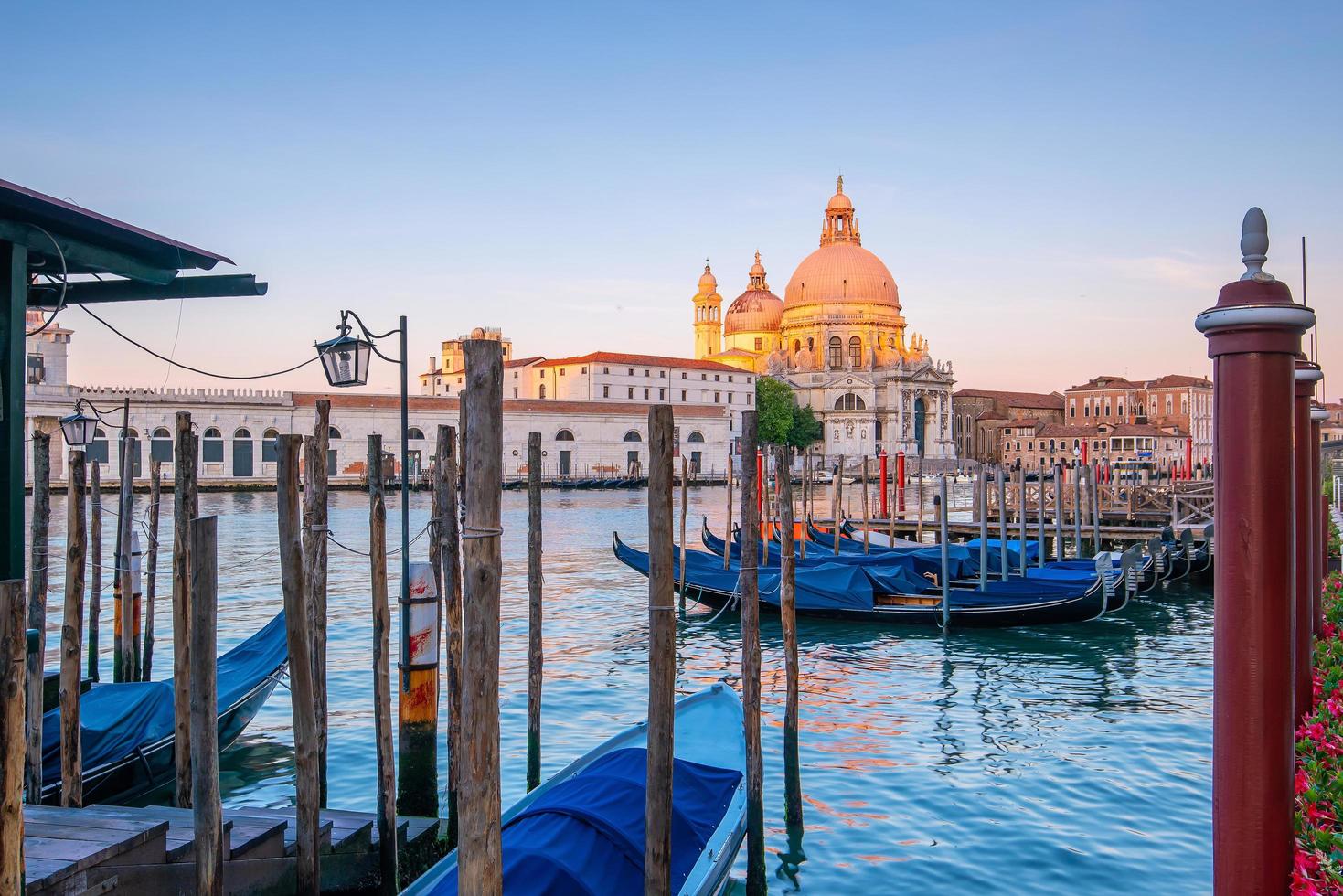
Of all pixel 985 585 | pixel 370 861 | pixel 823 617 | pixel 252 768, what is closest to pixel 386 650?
pixel 370 861

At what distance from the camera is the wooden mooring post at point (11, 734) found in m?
2.68

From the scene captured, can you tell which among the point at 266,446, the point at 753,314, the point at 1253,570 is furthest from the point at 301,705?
the point at 753,314

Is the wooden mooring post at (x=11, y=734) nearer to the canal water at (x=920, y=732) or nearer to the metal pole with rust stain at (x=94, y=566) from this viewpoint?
the canal water at (x=920, y=732)

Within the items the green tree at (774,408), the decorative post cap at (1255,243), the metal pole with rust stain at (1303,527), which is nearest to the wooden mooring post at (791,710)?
the metal pole with rust stain at (1303,527)

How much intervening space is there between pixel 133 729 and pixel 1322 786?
4.83m

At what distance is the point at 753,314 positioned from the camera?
63.3m

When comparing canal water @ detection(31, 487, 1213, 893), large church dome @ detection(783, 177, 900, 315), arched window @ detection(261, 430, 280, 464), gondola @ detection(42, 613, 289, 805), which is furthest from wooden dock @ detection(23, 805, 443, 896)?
large church dome @ detection(783, 177, 900, 315)

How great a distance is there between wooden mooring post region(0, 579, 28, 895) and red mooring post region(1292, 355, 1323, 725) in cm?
286

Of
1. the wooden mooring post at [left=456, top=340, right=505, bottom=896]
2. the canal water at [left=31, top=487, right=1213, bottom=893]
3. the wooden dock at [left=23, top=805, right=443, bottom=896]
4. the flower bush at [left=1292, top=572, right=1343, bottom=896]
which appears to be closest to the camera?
the flower bush at [left=1292, top=572, right=1343, bottom=896]

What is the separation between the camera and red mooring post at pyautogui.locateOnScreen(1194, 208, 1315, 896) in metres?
1.71

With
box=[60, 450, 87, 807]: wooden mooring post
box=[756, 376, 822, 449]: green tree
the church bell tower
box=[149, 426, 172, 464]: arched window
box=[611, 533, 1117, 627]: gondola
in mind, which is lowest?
box=[611, 533, 1117, 627]: gondola

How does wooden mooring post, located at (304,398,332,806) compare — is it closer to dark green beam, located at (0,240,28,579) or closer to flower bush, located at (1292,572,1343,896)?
dark green beam, located at (0,240,28,579)

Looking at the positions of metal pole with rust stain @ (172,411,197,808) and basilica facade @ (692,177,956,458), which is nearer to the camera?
metal pole with rust stain @ (172,411,197,808)

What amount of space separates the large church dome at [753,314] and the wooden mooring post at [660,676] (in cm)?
5948
